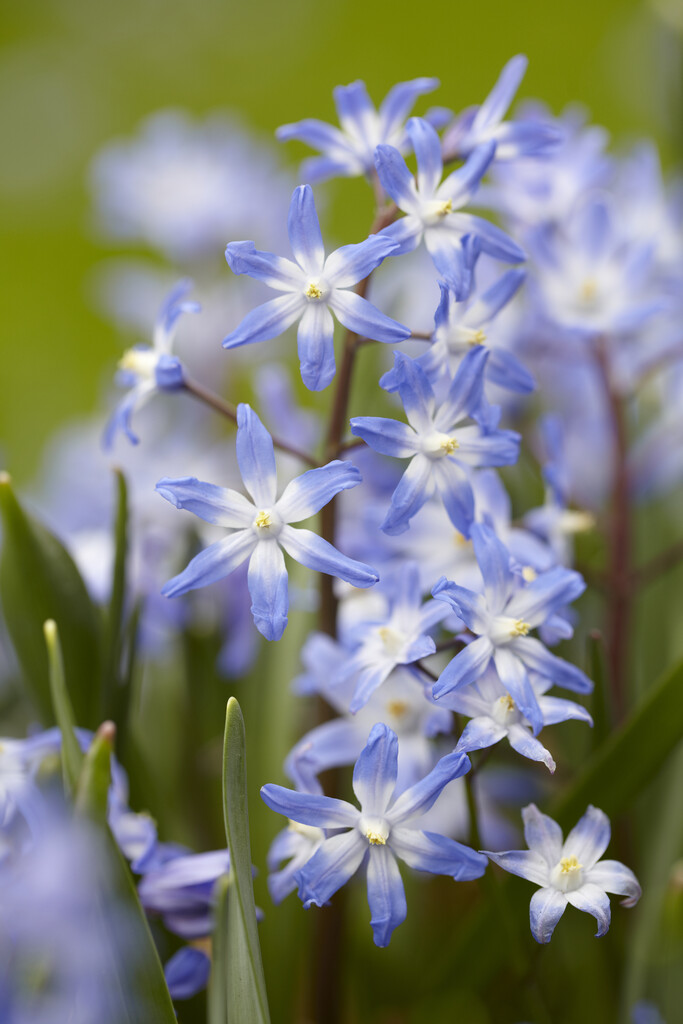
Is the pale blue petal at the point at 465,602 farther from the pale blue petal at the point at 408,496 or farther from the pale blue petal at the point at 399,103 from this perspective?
the pale blue petal at the point at 399,103

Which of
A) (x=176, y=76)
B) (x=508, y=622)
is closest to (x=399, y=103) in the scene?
(x=508, y=622)

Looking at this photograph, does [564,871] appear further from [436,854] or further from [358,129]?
[358,129]

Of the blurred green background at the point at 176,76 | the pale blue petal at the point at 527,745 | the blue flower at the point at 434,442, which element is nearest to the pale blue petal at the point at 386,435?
the blue flower at the point at 434,442

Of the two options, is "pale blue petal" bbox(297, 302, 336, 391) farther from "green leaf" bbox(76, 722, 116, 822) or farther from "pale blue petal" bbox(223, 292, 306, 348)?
"green leaf" bbox(76, 722, 116, 822)

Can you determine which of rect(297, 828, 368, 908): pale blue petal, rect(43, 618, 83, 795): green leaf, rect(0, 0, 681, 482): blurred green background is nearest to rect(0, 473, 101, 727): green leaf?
rect(43, 618, 83, 795): green leaf

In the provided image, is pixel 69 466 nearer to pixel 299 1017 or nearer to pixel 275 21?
pixel 299 1017

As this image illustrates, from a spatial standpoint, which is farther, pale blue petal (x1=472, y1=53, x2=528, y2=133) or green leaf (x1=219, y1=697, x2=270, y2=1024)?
pale blue petal (x1=472, y1=53, x2=528, y2=133)
